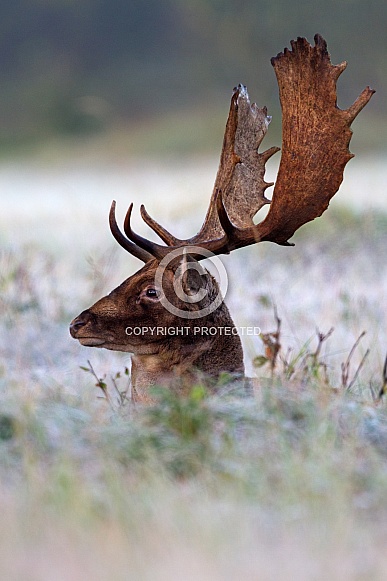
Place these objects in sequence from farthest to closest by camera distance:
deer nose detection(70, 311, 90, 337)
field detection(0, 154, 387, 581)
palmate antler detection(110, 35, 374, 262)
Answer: palmate antler detection(110, 35, 374, 262), deer nose detection(70, 311, 90, 337), field detection(0, 154, 387, 581)

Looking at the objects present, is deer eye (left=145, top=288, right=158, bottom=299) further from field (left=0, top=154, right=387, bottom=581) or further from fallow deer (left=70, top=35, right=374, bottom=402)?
field (left=0, top=154, right=387, bottom=581)

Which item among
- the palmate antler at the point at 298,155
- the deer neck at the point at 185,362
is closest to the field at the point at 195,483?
the deer neck at the point at 185,362

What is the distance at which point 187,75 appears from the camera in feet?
147

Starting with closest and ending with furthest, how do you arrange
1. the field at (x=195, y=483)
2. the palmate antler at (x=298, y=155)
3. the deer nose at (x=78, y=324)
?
the field at (x=195, y=483) → the deer nose at (x=78, y=324) → the palmate antler at (x=298, y=155)

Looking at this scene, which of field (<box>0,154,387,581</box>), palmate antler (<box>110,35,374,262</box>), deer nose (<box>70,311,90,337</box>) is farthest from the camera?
palmate antler (<box>110,35,374,262</box>)

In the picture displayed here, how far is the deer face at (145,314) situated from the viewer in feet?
15.6

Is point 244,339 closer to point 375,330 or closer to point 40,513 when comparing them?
point 375,330

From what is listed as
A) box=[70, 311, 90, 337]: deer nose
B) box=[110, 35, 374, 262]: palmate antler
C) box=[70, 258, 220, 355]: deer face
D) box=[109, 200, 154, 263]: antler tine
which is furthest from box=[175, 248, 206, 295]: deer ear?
box=[70, 311, 90, 337]: deer nose

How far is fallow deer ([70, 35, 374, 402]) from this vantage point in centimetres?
477

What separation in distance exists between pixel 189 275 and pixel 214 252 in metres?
0.22

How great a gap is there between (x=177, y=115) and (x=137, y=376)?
37.9 meters

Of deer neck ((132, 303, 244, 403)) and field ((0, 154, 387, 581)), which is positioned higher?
deer neck ((132, 303, 244, 403))

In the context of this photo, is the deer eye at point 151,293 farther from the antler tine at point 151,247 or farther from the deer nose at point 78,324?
the deer nose at point 78,324

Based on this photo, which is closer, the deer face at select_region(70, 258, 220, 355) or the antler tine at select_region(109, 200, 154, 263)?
the deer face at select_region(70, 258, 220, 355)
